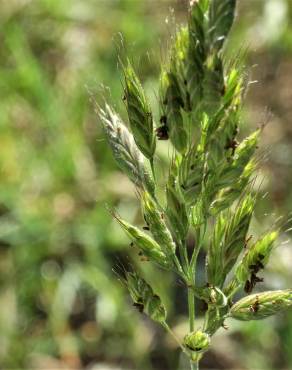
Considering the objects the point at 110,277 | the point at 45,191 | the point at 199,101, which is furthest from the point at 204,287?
the point at 45,191

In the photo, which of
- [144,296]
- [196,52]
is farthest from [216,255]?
[196,52]

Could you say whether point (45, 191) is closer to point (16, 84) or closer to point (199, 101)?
point (16, 84)

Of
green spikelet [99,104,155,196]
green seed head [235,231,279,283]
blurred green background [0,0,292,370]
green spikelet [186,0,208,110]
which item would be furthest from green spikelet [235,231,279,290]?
blurred green background [0,0,292,370]

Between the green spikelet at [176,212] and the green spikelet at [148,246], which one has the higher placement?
the green spikelet at [176,212]

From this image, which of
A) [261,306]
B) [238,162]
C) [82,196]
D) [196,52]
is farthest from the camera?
[82,196]

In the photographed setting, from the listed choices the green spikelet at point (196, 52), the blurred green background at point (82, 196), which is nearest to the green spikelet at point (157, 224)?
the green spikelet at point (196, 52)

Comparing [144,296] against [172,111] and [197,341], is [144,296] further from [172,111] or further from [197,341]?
[172,111]

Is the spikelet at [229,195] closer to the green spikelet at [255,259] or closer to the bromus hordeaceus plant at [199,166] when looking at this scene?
the bromus hordeaceus plant at [199,166]
